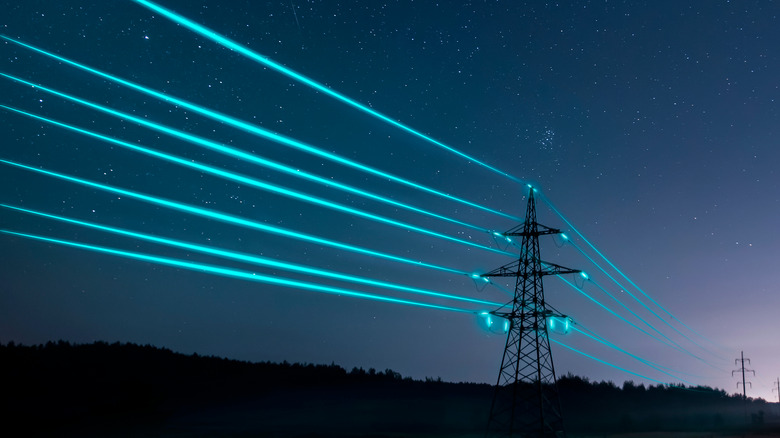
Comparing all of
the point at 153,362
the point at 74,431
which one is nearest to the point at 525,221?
the point at 74,431

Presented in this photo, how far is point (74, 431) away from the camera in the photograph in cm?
4972

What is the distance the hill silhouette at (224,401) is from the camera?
53125 millimetres

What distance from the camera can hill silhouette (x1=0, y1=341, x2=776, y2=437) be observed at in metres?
53.1

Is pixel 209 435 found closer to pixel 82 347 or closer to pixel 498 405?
pixel 82 347

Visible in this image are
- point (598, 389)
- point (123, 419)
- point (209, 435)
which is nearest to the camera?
point (209, 435)

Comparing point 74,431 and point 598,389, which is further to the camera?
point 598,389

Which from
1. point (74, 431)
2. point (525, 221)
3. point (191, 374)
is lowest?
point (74, 431)

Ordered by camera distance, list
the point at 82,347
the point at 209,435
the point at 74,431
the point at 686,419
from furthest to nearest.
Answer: the point at 686,419
the point at 82,347
the point at 74,431
the point at 209,435

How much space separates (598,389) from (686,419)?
20.4m

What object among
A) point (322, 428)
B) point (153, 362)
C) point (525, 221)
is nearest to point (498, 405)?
point (322, 428)

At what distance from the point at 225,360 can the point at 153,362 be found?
38.2 feet

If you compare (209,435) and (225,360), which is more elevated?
(225,360)

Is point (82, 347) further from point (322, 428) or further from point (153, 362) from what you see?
point (322, 428)

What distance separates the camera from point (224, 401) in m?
67.6
